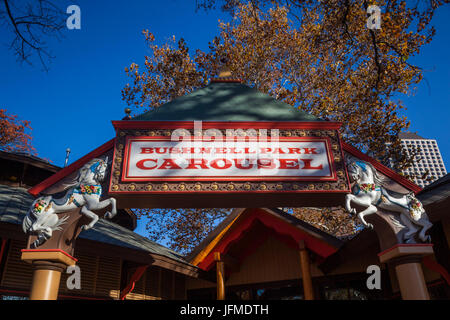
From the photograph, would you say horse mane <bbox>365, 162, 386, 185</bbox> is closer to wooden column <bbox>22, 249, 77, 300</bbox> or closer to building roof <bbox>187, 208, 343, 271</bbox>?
building roof <bbox>187, 208, 343, 271</bbox>

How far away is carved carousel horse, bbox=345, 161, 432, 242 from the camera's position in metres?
4.57

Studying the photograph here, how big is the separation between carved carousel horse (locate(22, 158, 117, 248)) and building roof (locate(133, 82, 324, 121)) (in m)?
1.27

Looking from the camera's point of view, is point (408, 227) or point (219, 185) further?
point (219, 185)

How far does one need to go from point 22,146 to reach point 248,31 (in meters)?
22.7

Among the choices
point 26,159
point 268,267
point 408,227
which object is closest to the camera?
point 408,227

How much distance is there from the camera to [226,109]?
5695mm

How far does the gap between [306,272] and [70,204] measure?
6174mm

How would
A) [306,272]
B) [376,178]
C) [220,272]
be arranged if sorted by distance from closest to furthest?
[376,178] < [306,272] < [220,272]

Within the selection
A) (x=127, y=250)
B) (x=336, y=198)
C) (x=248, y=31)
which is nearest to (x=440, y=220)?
(x=336, y=198)

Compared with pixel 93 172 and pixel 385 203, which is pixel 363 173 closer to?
pixel 385 203

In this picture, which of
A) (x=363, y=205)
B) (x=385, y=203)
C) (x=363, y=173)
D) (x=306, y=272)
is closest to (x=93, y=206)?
(x=363, y=205)

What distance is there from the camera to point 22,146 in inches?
1131

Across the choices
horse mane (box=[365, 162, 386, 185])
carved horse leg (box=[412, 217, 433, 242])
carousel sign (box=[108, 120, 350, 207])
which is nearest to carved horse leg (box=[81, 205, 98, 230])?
carousel sign (box=[108, 120, 350, 207])
